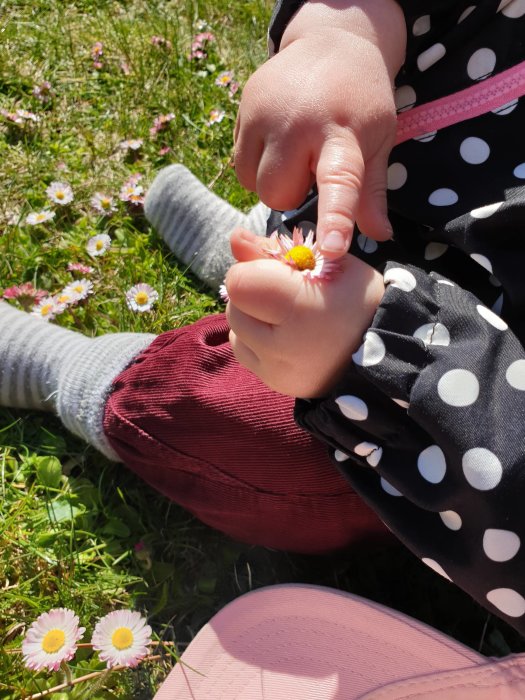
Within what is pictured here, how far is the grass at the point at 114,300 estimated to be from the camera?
1015 millimetres

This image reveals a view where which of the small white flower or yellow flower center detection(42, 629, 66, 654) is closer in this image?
yellow flower center detection(42, 629, 66, 654)

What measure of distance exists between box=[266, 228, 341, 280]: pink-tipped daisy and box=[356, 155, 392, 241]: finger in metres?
0.08

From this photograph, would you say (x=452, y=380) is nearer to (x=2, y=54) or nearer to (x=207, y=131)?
(x=207, y=131)

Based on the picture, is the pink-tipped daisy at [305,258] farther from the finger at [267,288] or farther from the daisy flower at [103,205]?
the daisy flower at [103,205]

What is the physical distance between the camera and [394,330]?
745 millimetres

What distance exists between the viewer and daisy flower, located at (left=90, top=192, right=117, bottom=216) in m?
1.40

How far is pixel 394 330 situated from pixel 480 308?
0.10 metres

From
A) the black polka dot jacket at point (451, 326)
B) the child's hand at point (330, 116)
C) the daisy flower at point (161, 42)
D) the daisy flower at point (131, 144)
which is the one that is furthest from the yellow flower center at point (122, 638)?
the daisy flower at point (161, 42)

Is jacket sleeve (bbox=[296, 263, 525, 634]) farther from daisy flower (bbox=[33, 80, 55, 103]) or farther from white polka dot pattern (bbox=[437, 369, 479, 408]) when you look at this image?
daisy flower (bbox=[33, 80, 55, 103])

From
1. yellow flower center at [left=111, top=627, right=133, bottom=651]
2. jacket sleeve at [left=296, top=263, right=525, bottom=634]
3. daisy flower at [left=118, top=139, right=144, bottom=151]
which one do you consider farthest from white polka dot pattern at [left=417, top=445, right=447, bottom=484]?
daisy flower at [left=118, top=139, right=144, bottom=151]

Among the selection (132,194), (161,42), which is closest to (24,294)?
(132,194)

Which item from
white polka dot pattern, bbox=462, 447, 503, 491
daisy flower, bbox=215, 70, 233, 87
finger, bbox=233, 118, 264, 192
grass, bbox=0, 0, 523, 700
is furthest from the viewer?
daisy flower, bbox=215, 70, 233, 87

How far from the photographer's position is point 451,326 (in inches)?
29.5

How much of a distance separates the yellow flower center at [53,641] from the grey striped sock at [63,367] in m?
0.27
